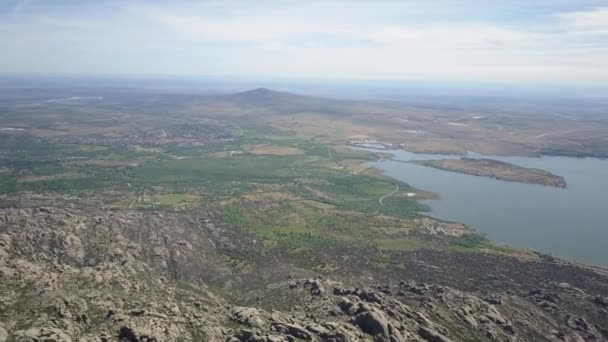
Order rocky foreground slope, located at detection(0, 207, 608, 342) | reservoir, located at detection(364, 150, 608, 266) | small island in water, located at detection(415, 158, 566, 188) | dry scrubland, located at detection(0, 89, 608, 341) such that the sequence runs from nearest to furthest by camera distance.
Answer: rocky foreground slope, located at detection(0, 207, 608, 342), dry scrubland, located at detection(0, 89, 608, 341), reservoir, located at detection(364, 150, 608, 266), small island in water, located at detection(415, 158, 566, 188)

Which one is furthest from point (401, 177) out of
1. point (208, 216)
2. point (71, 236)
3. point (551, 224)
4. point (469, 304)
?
point (71, 236)

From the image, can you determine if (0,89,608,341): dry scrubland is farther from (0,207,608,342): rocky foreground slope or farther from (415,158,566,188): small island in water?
(415,158,566,188): small island in water

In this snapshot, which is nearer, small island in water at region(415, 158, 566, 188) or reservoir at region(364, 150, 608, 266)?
reservoir at region(364, 150, 608, 266)

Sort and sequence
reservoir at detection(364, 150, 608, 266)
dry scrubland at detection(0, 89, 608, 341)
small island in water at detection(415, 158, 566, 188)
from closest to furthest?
dry scrubland at detection(0, 89, 608, 341)
reservoir at detection(364, 150, 608, 266)
small island in water at detection(415, 158, 566, 188)

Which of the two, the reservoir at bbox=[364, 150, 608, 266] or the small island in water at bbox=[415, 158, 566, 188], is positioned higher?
the small island in water at bbox=[415, 158, 566, 188]

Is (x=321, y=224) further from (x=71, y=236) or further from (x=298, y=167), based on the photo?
(x=298, y=167)

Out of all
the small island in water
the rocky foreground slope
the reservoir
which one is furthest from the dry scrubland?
the small island in water

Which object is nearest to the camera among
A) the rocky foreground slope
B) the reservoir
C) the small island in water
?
the rocky foreground slope
